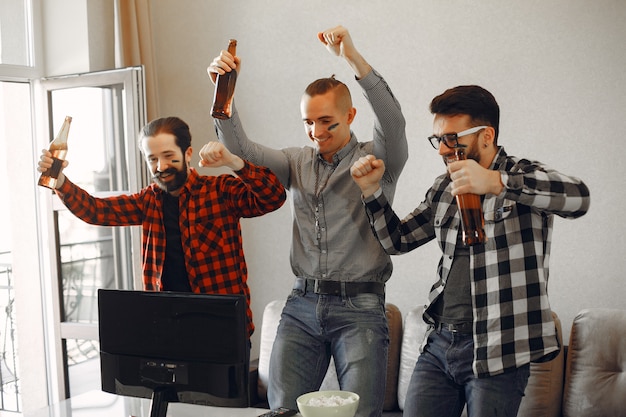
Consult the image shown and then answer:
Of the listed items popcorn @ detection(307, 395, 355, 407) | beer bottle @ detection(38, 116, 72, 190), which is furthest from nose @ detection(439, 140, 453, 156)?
beer bottle @ detection(38, 116, 72, 190)

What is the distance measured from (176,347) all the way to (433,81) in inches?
85.3

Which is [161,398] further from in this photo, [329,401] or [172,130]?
[172,130]

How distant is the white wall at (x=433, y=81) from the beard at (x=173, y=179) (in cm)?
144

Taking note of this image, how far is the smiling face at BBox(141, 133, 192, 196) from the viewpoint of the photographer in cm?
248

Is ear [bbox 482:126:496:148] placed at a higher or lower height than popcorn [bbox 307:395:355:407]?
higher


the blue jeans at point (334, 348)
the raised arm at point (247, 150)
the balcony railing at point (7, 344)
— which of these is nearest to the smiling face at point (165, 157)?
the raised arm at point (247, 150)

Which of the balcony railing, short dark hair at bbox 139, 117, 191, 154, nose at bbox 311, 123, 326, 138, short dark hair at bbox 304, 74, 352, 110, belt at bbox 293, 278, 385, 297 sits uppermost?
short dark hair at bbox 304, 74, 352, 110

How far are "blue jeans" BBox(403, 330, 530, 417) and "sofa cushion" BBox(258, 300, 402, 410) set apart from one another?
49.6 inches

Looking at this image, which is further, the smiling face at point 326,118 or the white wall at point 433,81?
the white wall at point 433,81

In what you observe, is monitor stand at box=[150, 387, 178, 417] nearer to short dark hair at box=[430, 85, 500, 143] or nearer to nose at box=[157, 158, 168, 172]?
nose at box=[157, 158, 168, 172]

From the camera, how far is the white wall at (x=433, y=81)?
3.18 metres

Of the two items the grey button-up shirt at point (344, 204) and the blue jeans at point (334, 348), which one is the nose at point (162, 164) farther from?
the blue jeans at point (334, 348)

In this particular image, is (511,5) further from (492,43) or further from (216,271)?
(216,271)

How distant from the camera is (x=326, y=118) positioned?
2.27 m
